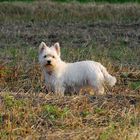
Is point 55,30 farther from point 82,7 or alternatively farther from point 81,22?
point 82,7

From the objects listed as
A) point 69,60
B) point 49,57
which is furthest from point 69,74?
point 69,60

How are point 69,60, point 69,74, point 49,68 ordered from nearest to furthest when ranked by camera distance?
point 49,68 → point 69,74 → point 69,60

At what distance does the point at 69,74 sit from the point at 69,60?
2835 millimetres

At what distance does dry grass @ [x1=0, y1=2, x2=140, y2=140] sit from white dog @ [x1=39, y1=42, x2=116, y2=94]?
31 cm

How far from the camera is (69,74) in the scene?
12.2m

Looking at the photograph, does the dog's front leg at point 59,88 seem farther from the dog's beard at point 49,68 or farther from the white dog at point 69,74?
the dog's beard at point 49,68

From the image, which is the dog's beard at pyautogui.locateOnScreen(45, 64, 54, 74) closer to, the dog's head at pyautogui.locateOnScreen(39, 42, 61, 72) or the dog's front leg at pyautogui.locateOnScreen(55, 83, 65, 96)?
the dog's head at pyautogui.locateOnScreen(39, 42, 61, 72)

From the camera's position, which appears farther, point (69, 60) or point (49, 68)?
point (69, 60)

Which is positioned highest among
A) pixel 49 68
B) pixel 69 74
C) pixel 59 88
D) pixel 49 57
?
pixel 49 57

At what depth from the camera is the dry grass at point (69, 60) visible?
8.54 meters

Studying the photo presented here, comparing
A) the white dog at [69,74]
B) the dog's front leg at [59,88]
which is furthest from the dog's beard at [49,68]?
the dog's front leg at [59,88]

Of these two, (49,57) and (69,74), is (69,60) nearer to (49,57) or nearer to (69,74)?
(69,74)

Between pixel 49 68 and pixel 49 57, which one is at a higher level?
pixel 49 57

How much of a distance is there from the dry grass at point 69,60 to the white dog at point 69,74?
0.31 metres
